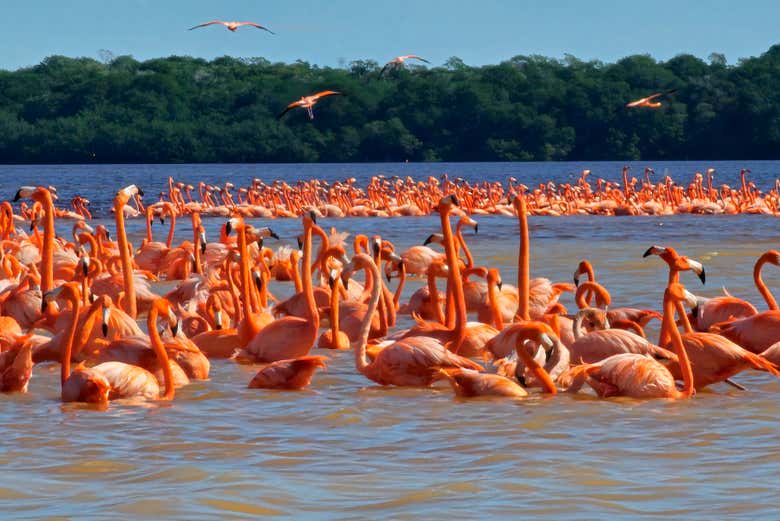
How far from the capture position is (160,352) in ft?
24.8

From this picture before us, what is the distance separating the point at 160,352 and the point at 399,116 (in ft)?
298

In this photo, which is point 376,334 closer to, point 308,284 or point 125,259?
point 308,284

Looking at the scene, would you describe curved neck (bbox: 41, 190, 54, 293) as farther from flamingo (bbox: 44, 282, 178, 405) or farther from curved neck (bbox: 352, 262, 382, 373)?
curved neck (bbox: 352, 262, 382, 373)

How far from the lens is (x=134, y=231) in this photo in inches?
998

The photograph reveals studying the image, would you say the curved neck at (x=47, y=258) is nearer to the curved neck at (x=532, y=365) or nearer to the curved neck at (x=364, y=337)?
the curved neck at (x=364, y=337)

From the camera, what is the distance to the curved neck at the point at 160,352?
296 inches

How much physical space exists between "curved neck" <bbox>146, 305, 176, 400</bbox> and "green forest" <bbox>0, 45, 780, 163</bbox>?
83022 mm

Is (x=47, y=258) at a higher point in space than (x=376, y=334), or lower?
higher

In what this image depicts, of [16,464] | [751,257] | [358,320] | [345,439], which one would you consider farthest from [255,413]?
[751,257]

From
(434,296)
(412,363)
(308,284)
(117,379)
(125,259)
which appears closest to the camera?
(117,379)

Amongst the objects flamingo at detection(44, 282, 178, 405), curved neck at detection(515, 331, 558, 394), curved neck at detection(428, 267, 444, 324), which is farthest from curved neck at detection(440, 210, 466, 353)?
flamingo at detection(44, 282, 178, 405)

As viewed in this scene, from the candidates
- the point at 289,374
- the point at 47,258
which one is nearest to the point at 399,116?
the point at 47,258

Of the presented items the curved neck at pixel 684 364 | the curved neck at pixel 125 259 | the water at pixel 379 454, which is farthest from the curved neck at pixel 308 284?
the curved neck at pixel 684 364

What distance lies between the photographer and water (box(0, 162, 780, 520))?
534cm
